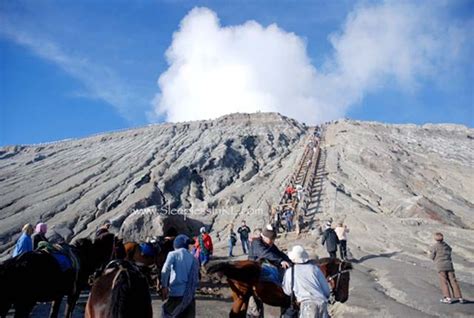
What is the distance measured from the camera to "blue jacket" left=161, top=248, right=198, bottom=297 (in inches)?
252

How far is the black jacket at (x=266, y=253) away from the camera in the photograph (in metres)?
7.49

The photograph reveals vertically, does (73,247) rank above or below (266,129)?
below

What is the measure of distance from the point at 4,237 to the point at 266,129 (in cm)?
4223

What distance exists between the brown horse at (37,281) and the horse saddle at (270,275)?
3866 mm

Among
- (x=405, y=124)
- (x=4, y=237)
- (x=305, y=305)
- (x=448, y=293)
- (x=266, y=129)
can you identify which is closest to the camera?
(x=305, y=305)

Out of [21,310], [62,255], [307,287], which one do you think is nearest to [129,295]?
[307,287]

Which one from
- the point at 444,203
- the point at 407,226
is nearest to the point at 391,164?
the point at 444,203

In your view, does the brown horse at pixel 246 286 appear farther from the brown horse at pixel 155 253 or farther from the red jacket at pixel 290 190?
the red jacket at pixel 290 190

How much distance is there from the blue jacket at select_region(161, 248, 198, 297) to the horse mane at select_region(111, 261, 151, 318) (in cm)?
98

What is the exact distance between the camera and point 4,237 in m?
30.4

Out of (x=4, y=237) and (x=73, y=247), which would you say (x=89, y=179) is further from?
(x=73, y=247)

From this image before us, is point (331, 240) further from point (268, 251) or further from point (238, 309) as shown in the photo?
point (238, 309)

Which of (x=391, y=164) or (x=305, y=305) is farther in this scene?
(x=391, y=164)

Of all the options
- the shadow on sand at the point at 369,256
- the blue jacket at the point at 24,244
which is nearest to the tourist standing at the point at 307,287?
the blue jacket at the point at 24,244
